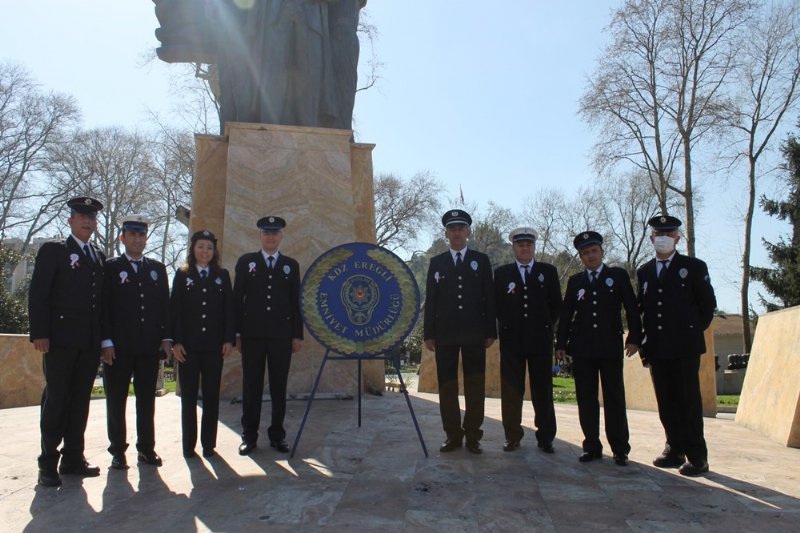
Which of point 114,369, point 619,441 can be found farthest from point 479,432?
point 114,369

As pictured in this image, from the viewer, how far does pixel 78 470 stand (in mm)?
4660

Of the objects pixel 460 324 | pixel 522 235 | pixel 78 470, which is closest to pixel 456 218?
pixel 522 235

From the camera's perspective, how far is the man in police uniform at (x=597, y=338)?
17.1 feet

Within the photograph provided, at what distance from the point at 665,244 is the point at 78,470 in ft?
16.1

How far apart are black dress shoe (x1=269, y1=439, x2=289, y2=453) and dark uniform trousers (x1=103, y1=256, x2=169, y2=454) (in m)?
0.97

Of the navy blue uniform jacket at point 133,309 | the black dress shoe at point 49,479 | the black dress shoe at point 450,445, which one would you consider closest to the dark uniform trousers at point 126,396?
the navy blue uniform jacket at point 133,309

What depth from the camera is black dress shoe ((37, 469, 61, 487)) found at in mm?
4371

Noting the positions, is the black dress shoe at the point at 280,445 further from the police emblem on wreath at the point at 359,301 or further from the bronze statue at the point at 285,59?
the bronze statue at the point at 285,59

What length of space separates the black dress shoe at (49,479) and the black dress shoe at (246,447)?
1344mm

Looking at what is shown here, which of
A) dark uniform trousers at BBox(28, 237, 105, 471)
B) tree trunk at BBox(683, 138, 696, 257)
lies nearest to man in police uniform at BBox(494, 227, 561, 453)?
dark uniform trousers at BBox(28, 237, 105, 471)

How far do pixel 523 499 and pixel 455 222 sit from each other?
97.0 inches

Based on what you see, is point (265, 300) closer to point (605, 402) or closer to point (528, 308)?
point (528, 308)

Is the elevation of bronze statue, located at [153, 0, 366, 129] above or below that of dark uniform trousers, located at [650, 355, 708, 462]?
above

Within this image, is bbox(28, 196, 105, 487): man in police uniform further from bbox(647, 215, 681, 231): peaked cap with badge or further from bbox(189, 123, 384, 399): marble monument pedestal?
bbox(647, 215, 681, 231): peaked cap with badge
